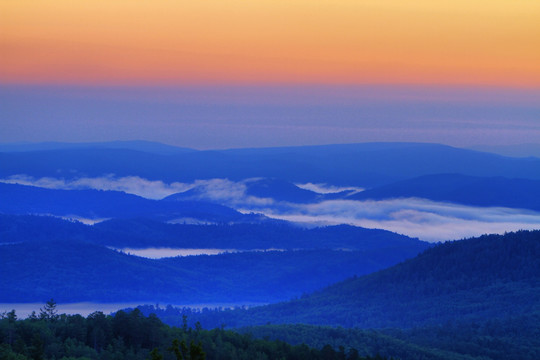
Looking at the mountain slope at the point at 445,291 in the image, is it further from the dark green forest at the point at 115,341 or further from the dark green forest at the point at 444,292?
the dark green forest at the point at 115,341

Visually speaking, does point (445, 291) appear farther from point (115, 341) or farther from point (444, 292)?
point (115, 341)

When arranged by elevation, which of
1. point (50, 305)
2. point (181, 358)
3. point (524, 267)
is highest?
point (524, 267)

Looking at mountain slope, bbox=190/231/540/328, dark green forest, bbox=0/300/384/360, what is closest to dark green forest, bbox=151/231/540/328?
mountain slope, bbox=190/231/540/328

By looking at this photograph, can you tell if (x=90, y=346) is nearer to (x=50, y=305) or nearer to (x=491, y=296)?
(x=50, y=305)

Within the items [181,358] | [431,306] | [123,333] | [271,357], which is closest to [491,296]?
[431,306]

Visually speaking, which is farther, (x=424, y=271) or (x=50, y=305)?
(x=424, y=271)

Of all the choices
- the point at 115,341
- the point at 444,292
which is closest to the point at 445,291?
the point at 444,292
